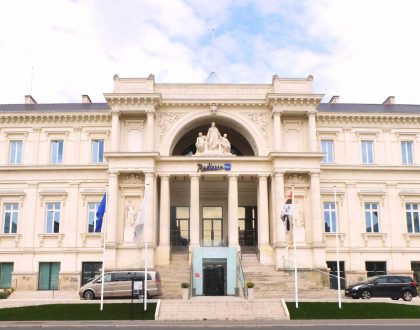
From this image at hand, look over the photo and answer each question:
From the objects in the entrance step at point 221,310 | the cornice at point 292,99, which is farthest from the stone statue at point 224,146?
the entrance step at point 221,310

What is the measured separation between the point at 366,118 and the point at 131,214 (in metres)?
21.6

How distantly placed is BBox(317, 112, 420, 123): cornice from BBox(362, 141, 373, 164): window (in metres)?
1.99

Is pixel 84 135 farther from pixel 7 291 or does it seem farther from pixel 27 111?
pixel 7 291

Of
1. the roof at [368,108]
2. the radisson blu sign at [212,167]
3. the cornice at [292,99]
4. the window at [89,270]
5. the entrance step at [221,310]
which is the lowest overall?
the entrance step at [221,310]

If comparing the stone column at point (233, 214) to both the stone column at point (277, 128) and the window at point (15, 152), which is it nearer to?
the stone column at point (277, 128)

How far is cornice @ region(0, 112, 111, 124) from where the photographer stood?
44875 millimetres

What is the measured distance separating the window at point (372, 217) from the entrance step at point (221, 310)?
1807 cm

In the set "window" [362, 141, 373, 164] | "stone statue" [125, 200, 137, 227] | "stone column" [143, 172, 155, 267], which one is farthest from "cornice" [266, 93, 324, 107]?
"stone statue" [125, 200, 137, 227]

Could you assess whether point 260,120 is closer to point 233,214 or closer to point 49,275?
point 233,214

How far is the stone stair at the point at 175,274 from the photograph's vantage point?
1363 inches

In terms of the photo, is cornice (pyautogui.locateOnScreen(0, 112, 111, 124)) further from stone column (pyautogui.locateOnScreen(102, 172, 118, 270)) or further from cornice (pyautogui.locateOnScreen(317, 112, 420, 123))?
cornice (pyautogui.locateOnScreen(317, 112, 420, 123))

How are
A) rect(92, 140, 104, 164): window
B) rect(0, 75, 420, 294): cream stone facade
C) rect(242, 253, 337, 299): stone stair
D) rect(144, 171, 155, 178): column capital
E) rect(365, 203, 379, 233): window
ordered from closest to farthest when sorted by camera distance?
rect(242, 253, 337, 299): stone stair < rect(144, 171, 155, 178): column capital < rect(0, 75, 420, 294): cream stone facade < rect(365, 203, 379, 233): window < rect(92, 140, 104, 164): window

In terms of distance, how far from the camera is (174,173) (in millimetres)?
41625

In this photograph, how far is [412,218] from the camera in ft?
146
